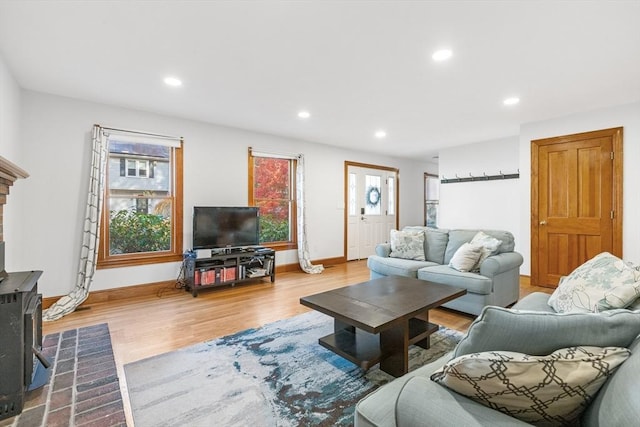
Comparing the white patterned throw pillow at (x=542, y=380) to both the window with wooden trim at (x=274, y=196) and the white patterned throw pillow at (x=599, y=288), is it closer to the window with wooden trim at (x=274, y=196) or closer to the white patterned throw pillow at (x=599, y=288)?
the white patterned throw pillow at (x=599, y=288)

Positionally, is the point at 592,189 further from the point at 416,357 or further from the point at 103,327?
the point at 103,327

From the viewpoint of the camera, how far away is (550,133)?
427 cm

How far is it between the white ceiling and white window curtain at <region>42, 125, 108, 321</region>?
23.9 inches

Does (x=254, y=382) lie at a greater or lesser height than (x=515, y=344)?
lesser

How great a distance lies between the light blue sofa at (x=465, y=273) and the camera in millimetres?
3025

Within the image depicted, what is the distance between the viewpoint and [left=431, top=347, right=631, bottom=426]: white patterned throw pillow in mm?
821

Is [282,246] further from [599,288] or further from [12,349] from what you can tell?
[599,288]

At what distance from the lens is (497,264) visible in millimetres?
3053

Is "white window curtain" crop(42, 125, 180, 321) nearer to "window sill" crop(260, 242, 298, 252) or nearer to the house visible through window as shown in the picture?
"window sill" crop(260, 242, 298, 252)

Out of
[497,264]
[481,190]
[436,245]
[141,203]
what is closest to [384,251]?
[436,245]

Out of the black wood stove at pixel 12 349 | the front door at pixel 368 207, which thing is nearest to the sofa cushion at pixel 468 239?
the front door at pixel 368 207

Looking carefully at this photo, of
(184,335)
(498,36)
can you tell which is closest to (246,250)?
(184,335)

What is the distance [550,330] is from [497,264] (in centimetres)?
244

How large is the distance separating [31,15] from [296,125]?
2992mm
